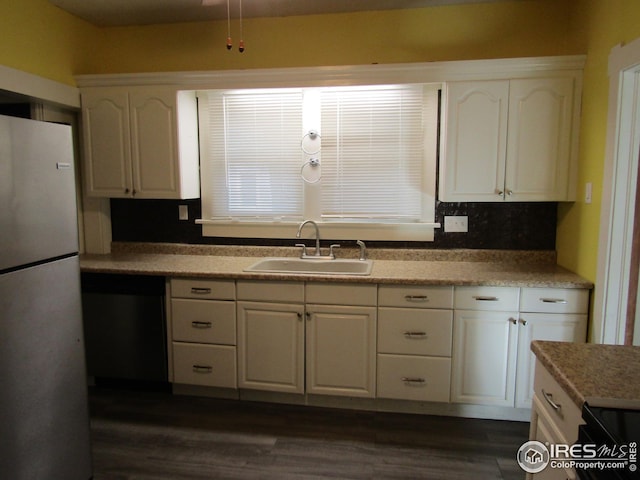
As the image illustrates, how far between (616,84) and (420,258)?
1473mm

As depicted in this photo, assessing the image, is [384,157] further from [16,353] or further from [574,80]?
[16,353]

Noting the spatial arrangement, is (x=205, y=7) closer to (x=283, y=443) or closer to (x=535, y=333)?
(x=283, y=443)

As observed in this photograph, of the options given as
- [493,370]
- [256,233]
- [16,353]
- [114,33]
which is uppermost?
[114,33]

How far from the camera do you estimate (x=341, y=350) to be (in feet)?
8.44

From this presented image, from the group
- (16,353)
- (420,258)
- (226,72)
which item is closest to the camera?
(16,353)

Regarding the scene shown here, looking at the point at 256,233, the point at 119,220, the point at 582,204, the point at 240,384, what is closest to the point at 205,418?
the point at 240,384

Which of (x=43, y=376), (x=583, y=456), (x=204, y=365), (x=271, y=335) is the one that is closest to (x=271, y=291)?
(x=271, y=335)

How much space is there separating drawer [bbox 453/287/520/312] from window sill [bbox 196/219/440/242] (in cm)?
63

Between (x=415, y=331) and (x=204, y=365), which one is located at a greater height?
(x=415, y=331)

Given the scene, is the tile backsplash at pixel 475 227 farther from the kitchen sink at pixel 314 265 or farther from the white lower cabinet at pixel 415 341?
the white lower cabinet at pixel 415 341

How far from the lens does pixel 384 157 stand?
2.96 meters

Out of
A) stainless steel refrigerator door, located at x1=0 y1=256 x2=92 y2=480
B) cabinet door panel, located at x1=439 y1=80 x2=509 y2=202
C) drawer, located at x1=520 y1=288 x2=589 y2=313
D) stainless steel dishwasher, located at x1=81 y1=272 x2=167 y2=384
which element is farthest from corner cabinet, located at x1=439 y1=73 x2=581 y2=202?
stainless steel refrigerator door, located at x1=0 y1=256 x2=92 y2=480

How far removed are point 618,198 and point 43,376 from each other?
2.70m

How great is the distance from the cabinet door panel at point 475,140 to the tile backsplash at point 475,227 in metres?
0.30
